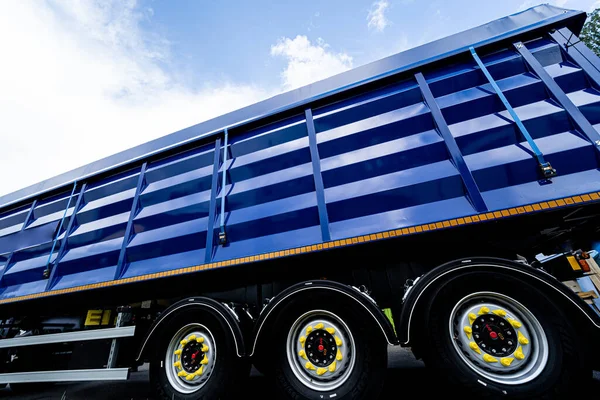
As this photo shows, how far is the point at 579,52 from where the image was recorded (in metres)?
2.53

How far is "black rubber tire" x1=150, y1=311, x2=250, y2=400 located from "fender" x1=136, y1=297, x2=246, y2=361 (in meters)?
0.05

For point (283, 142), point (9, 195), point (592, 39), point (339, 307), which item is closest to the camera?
point (339, 307)

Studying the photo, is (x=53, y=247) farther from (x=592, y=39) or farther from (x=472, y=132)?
(x=592, y=39)

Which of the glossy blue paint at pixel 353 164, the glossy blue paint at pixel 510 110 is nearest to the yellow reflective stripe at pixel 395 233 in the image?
the glossy blue paint at pixel 353 164

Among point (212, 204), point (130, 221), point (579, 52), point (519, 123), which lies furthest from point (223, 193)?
point (579, 52)

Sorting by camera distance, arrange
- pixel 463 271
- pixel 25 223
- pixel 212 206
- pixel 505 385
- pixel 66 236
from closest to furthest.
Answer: pixel 505 385 < pixel 463 271 < pixel 212 206 < pixel 66 236 < pixel 25 223

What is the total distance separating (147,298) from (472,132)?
4.46m

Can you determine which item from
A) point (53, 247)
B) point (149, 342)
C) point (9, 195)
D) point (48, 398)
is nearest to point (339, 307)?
point (149, 342)

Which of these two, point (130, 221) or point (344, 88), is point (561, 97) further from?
point (130, 221)

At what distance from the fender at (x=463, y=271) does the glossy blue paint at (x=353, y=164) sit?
0.44m

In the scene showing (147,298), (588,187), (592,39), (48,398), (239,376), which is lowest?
(48,398)

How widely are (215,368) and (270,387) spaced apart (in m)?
0.57

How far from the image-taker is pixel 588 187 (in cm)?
198

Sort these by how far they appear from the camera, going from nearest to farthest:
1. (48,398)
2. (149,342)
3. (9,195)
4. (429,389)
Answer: (429,389) → (149,342) → (48,398) → (9,195)
